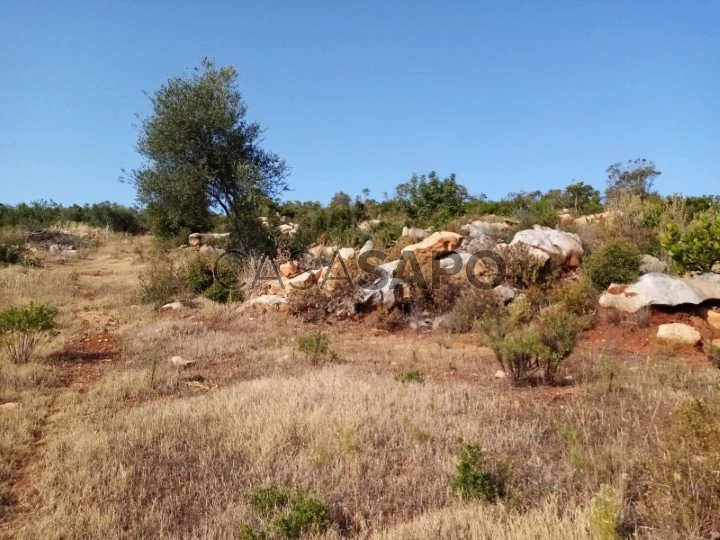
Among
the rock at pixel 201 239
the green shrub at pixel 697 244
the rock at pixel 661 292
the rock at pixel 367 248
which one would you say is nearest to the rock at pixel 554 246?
the rock at pixel 661 292

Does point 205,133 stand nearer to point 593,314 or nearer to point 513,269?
point 513,269

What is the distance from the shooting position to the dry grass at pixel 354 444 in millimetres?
3193

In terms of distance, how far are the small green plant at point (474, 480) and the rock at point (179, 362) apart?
5.18 meters

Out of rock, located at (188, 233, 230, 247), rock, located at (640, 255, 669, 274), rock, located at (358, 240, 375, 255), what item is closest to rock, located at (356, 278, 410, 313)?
rock, located at (358, 240, 375, 255)

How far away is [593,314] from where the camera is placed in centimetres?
998

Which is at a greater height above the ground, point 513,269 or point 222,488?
point 513,269

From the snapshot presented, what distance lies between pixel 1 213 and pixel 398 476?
36448mm

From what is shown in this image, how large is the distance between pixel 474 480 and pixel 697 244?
2.64 meters

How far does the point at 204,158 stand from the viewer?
629 inches

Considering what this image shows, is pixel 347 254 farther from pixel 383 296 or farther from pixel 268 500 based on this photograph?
pixel 268 500

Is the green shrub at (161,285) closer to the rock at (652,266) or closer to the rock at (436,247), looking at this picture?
the rock at (436,247)

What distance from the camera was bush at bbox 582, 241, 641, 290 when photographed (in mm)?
10602

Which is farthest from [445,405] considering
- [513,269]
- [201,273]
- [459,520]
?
[201,273]

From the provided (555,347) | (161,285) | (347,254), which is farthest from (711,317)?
(161,285)
